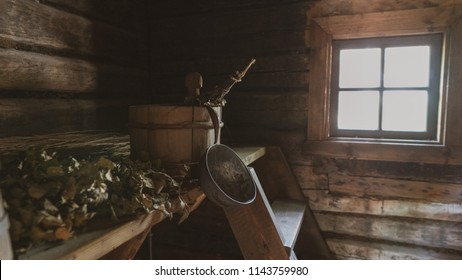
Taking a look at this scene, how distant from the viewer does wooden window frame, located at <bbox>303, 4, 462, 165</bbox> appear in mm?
2270

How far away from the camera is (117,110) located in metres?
2.83

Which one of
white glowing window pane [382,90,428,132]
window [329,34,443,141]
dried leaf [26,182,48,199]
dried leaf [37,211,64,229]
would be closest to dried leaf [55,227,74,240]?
dried leaf [37,211,64,229]

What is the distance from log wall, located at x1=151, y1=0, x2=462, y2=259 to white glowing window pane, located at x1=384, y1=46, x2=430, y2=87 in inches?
13.0

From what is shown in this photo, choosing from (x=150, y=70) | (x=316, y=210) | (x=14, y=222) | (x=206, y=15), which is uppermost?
(x=206, y=15)

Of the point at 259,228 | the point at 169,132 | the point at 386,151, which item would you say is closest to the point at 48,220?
the point at 169,132

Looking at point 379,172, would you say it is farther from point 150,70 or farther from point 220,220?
point 150,70

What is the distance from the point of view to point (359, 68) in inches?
103

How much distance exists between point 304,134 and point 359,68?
2.26 feet

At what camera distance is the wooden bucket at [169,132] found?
146 centimetres

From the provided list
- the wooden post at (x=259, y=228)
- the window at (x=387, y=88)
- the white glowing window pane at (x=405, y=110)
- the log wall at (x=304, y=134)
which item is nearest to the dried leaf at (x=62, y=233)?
the wooden post at (x=259, y=228)

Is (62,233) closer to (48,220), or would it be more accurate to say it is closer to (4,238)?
(48,220)

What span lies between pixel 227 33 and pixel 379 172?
1.73 metres

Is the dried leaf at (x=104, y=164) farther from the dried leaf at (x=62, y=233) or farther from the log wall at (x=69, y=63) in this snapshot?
the log wall at (x=69, y=63)
